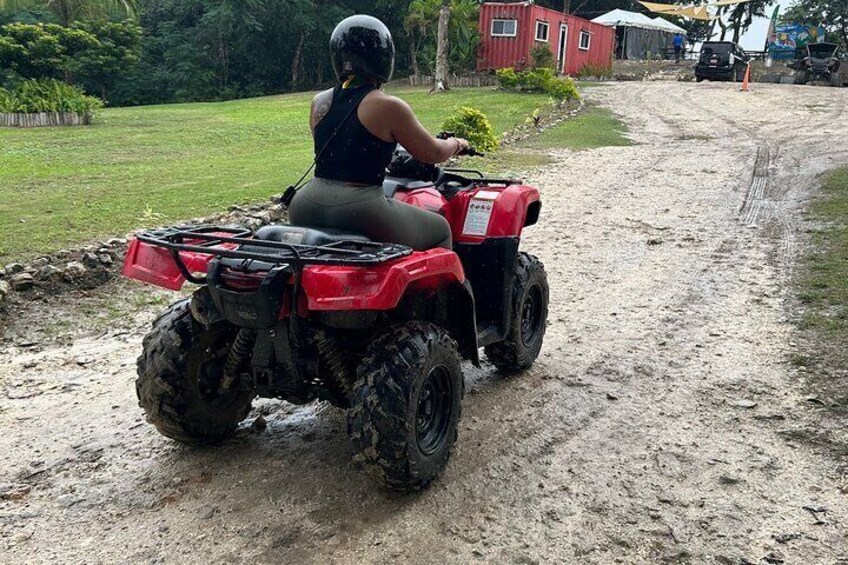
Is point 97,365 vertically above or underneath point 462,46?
underneath

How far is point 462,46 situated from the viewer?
110 ft

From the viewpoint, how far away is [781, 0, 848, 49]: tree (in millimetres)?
42562

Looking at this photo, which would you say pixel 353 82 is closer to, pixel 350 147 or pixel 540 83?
pixel 350 147

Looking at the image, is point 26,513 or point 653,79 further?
point 653,79

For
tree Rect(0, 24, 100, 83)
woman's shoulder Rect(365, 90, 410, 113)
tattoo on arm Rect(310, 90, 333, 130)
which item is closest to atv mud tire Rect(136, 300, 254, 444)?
tattoo on arm Rect(310, 90, 333, 130)

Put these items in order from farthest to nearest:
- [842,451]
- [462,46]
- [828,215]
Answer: [462,46]
[828,215]
[842,451]

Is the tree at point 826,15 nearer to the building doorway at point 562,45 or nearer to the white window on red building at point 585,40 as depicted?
the white window on red building at point 585,40

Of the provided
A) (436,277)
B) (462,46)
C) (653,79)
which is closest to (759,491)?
(436,277)

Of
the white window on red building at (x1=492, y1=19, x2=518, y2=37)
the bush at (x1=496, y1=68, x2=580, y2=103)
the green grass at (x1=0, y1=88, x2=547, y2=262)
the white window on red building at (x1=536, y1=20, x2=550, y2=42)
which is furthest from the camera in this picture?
the white window on red building at (x1=536, y1=20, x2=550, y2=42)

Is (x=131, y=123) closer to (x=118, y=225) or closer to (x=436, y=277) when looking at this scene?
(x=118, y=225)

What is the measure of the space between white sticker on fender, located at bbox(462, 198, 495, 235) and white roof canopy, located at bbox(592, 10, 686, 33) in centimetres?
4272

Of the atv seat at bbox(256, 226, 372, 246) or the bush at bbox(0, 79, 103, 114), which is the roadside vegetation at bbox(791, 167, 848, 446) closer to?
the atv seat at bbox(256, 226, 372, 246)

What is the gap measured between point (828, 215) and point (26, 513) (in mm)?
8891

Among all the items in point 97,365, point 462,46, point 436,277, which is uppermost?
point 462,46
